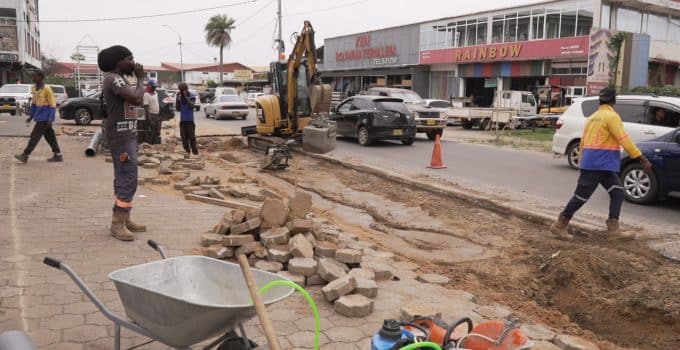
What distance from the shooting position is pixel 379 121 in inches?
709


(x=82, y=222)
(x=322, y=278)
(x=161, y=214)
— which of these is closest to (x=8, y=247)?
(x=82, y=222)

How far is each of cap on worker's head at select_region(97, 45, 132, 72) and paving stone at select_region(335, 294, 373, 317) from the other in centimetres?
340

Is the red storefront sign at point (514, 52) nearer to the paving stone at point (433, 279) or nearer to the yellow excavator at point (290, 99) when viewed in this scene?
the yellow excavator at point (290, 99)

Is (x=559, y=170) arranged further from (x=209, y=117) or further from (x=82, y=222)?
(x=209, y=117)

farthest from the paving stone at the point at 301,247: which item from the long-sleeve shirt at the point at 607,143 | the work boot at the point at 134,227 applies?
the long-sleeve shirt at the point at 607,143

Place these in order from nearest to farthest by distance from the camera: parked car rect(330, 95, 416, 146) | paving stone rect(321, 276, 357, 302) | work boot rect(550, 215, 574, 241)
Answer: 1. paving stone rect(321, 276, 357, 302)
2. work boot rect(550, 215, 574, 241)
3. parked car rect(330, 95, 416, 146)

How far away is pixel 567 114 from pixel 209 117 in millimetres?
24332

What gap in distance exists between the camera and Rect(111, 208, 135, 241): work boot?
19.7ft

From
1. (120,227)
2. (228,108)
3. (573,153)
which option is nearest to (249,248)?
(120,227)

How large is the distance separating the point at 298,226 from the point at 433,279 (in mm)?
1383

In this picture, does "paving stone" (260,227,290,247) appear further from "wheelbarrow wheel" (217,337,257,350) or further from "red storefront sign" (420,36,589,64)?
"red storefront sign" (420,36,589,64)

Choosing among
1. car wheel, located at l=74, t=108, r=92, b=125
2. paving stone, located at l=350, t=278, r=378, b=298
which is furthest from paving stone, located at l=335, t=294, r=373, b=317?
car wheel, located at l=74, t=108, r=92, b=125

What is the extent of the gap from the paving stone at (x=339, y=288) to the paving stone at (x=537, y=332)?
4.26 feet

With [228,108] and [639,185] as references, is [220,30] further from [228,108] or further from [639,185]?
[639,185]
